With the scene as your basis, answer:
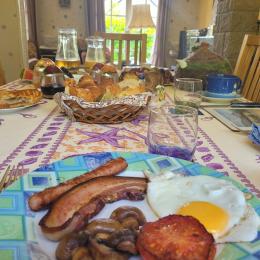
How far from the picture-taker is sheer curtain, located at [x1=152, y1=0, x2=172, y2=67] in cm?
602

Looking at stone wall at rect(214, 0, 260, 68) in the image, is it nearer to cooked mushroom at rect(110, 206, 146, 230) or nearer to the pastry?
the pastry

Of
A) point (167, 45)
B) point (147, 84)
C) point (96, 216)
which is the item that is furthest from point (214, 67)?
point (167, 45)

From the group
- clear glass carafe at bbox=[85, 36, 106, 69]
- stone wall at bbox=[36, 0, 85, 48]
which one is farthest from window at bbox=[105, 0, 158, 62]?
clear glass carafe at bbox=[85, 36, 106, 69]

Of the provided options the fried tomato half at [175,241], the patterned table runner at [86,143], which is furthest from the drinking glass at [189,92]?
the fried tomato half at [175,241]

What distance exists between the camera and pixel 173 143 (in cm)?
73

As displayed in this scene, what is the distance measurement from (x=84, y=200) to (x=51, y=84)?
3.05 ft

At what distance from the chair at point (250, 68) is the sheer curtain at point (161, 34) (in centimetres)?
444

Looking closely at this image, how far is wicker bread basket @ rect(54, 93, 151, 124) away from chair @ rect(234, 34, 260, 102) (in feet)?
3.16

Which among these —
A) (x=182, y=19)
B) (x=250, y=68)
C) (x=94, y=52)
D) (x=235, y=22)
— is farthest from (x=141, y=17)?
(x=250, y=68)

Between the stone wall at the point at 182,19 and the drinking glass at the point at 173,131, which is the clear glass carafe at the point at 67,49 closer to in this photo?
the drinking glass at the point at 173,131

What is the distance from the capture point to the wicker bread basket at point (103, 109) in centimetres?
93

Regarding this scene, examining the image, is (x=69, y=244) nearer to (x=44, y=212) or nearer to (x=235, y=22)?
(x=44, y=212)

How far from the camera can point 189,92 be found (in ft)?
3.90

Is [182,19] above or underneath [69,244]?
above
